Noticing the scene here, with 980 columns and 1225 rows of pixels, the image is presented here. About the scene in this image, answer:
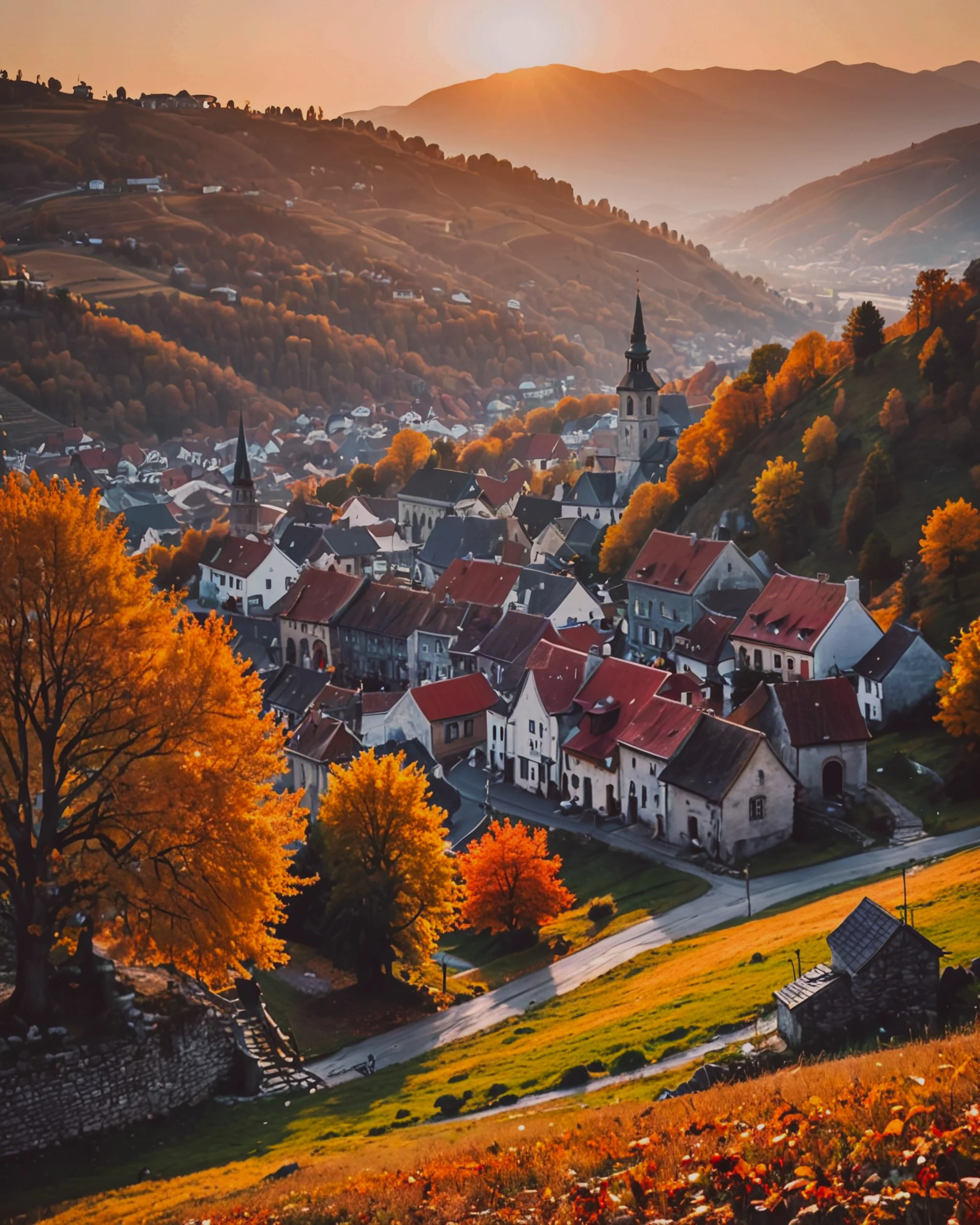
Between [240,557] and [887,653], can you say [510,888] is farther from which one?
[240,557]

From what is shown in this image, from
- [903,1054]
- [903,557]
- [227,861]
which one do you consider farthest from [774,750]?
[903,1054]

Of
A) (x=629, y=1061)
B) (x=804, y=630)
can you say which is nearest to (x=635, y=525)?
(x=804, y=630)

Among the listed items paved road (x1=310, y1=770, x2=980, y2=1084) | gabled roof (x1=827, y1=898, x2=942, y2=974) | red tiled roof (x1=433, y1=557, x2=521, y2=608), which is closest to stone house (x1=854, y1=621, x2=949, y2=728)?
paved road (x1=310, y1=770, x2=980, y2=1084)

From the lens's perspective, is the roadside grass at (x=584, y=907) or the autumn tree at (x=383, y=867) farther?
the roadside grass at (x=584, y=907)

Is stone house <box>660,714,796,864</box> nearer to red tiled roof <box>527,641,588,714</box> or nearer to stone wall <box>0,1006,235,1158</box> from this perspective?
red tiled roof <box>527,641,588,714</box>

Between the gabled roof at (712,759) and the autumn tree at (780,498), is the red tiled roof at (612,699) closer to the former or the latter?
the gabled roof at (712,759)

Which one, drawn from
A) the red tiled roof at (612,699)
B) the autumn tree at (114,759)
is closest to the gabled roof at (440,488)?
the red tiled roof at (612,699)

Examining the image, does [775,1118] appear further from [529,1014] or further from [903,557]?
[903,557]
